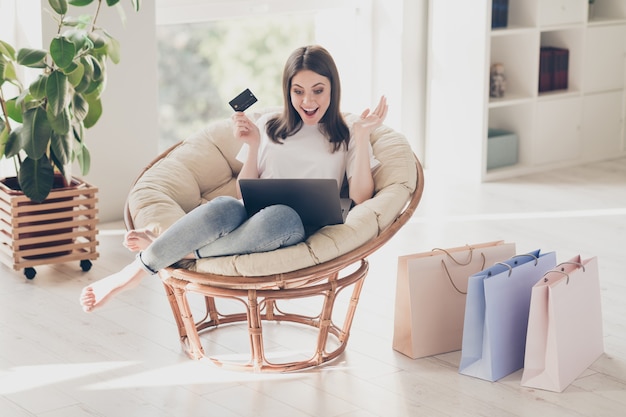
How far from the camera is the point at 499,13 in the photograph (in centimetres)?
528

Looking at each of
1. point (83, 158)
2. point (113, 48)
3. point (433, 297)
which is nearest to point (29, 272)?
point (83, 158)

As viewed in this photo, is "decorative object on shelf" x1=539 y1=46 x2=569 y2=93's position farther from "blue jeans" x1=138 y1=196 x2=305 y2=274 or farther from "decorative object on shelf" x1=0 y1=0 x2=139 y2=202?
"blue jeans" x1=138 y1=196 x2=305 y2=274

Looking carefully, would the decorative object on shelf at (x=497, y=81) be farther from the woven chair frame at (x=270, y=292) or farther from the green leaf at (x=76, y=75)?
the green leaf at (x=76, y=75)

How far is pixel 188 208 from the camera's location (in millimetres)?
3232

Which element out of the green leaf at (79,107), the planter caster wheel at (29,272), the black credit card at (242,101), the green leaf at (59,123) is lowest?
the planter caster wheel at (29,272)

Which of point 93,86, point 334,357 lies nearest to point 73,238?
point 93,86

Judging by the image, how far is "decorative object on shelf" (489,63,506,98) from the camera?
542cm

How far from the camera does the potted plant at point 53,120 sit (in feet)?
11.6

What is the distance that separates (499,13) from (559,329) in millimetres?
2900

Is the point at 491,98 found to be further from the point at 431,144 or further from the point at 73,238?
the point at 73,238

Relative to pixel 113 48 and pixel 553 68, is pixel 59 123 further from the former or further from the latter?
pixel 553 68

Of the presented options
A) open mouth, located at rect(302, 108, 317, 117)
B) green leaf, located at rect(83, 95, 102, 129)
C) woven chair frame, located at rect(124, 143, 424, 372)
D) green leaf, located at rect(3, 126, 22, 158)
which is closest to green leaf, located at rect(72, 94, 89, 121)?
green leaf, located at rect(83, 95, 102, 129)

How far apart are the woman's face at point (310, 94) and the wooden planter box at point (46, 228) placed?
109 cm

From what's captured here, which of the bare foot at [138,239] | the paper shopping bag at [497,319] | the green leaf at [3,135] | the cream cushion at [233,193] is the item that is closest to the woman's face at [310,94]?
the cream cushion at [233,193]
